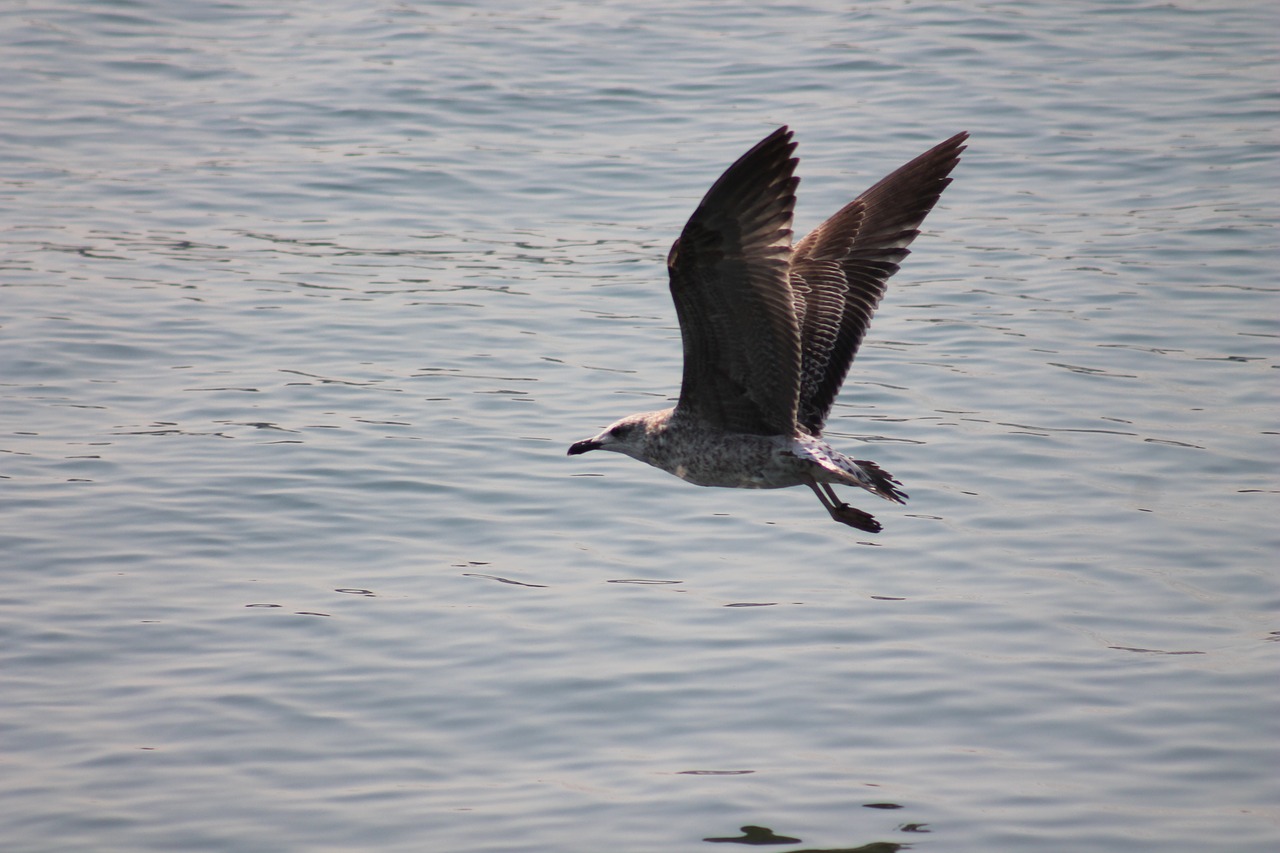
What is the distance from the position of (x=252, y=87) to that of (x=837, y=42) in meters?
6.80

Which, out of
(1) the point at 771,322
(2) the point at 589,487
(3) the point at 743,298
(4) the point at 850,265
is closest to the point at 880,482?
(1) the point at 771,322

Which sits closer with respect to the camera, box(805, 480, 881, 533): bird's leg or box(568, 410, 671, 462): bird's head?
box(805, 480, 881, 533): bird's leg

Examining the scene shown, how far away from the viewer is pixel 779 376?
7.09 meters

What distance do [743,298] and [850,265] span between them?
1.54m

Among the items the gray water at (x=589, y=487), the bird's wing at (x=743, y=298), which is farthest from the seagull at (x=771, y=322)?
the gray water at (x=589, y=487)

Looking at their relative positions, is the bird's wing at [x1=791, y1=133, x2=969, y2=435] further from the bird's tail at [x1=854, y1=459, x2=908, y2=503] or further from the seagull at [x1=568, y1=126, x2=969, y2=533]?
the bird's tail at [x1=854, y1=459, x2=908, y2=503]

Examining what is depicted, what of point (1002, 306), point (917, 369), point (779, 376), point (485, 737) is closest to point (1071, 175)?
point (1002, 306)

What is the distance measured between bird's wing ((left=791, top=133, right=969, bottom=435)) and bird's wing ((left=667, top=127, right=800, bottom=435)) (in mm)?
530

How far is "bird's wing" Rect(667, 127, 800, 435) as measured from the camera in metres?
6.37

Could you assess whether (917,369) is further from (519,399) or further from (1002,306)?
(519,399)

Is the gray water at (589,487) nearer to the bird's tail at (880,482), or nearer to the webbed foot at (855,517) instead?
the webbed foot at (855,517)

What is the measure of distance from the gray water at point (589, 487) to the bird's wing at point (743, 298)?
1105 millimetres

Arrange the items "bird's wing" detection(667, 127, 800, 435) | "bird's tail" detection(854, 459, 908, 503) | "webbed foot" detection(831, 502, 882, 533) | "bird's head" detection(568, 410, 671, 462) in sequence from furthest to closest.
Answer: "bird's head" detection(568, 410, 671, 462)
"webbed foot" detection(831, 502, 882, 533)
"bird's tail" detection(854, 459, 908, 503)
"bird's wing" detection(667, 127, 800, 435)

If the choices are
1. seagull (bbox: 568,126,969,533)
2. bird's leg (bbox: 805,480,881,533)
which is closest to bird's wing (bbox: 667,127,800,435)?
seagull (bbox: 568,126,969,533)
